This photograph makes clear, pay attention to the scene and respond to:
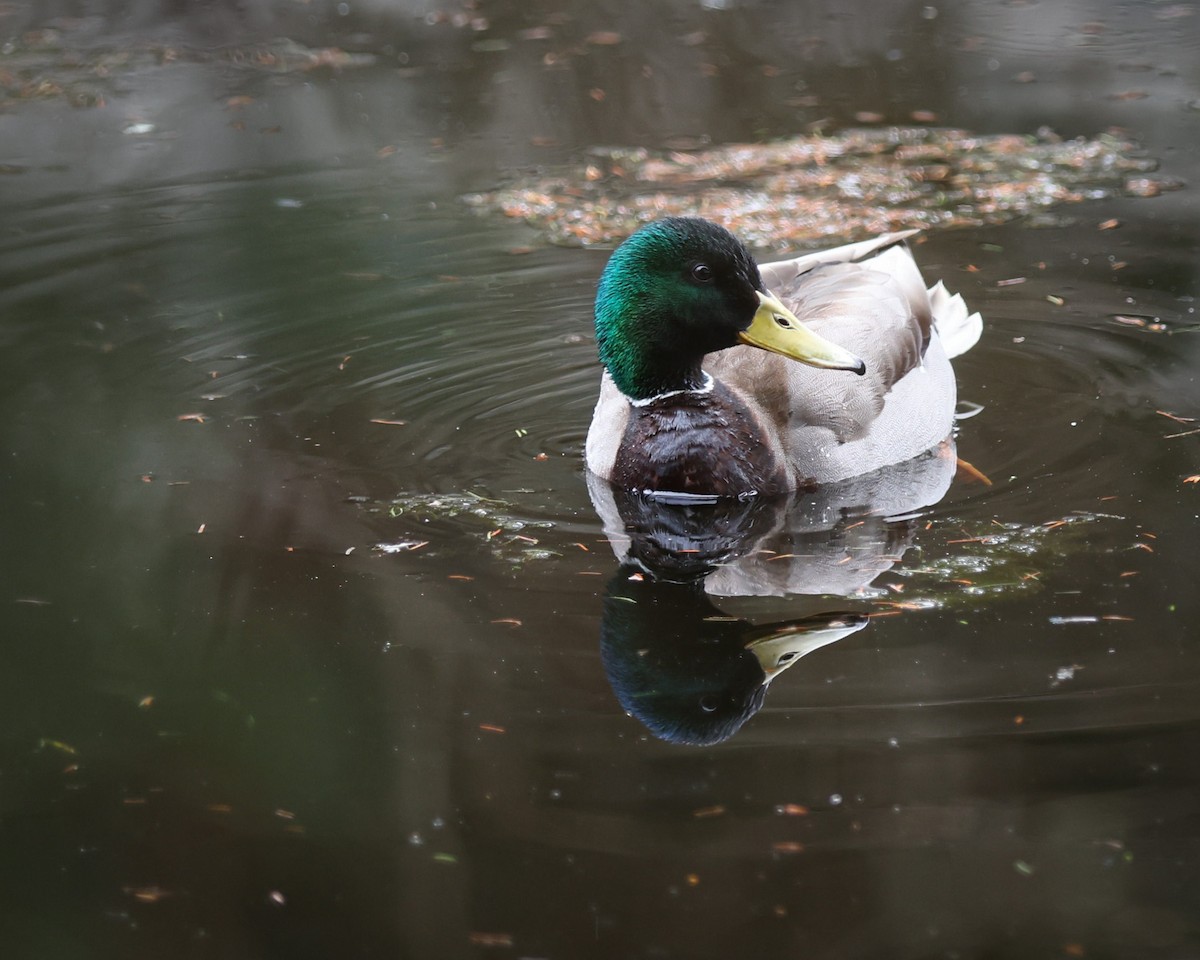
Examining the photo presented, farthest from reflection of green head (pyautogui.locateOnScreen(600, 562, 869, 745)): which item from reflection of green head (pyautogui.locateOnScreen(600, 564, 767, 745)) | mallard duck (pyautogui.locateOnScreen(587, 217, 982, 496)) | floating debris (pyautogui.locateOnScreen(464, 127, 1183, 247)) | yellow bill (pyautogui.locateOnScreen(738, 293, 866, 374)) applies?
floating debris (pyautogui.locateOnScreen(464, 127, 1183, 247))

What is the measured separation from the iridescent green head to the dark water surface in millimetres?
552

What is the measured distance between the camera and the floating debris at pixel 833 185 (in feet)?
29.2

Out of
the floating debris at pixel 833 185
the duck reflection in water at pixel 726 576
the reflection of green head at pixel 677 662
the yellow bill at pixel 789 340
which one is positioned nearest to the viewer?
the reflection of green head at pixel 677 662

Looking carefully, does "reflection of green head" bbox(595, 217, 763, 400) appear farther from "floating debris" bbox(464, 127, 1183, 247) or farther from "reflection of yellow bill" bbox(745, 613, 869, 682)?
"floating debris" bbox(464, 127, 1183, 247)

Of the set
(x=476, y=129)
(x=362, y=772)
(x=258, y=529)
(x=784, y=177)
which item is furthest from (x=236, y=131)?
(x=362, y=772)

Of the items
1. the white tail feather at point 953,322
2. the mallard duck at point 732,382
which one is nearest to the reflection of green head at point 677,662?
the mallard duck at point 732,382

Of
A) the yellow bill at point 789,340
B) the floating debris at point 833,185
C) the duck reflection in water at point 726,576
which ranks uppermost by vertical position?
the yellow bill at point 789,340

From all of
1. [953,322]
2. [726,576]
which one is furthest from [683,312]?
[953,322]

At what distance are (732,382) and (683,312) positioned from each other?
1.26 ft

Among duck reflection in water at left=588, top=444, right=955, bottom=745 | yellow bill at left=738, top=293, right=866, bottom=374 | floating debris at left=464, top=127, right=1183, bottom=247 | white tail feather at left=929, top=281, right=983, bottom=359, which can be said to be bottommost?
floating debris at left=464, top=127, right=1183, bottom=247

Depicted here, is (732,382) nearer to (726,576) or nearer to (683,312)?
(683,312)

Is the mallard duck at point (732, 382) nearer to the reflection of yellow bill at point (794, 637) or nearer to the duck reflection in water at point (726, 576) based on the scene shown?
the duck reflection in water at point (726, 576)

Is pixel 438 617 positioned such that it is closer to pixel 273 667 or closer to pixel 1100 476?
pixel 273 667

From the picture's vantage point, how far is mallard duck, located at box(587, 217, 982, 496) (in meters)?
5.90
